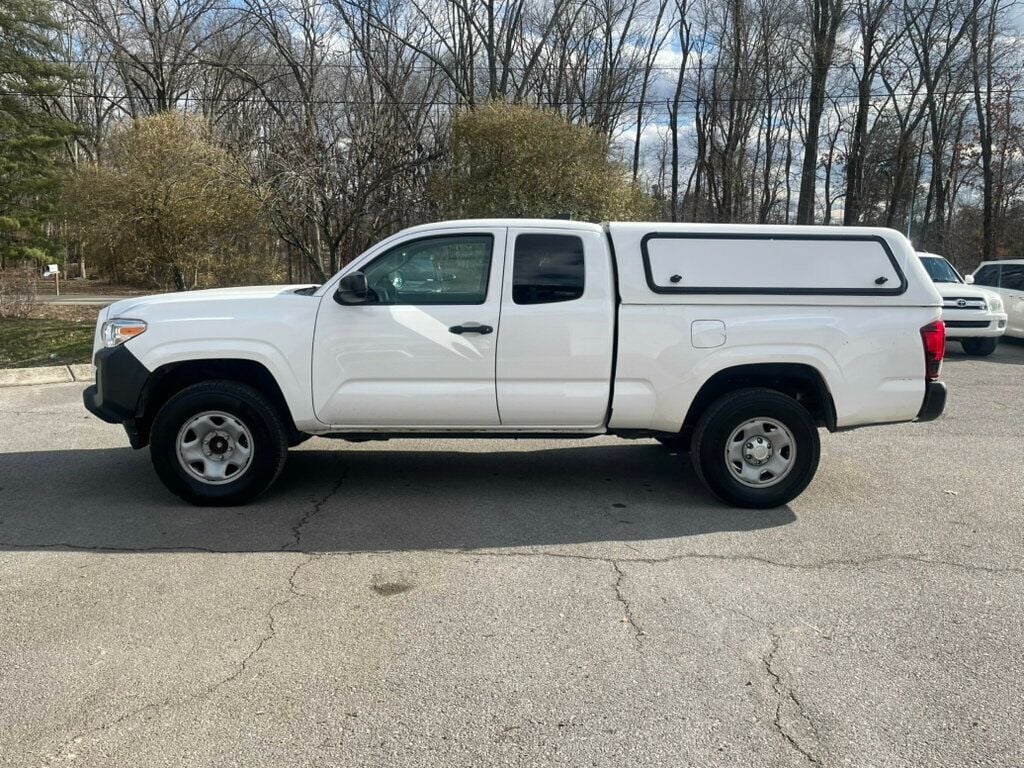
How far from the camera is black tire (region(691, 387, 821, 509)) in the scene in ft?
17.9

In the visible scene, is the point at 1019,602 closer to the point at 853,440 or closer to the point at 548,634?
the point at 548,634

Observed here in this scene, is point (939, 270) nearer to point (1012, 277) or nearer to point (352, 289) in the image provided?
point (1012, 277)

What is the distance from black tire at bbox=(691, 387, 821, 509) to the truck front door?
1426 millimetres

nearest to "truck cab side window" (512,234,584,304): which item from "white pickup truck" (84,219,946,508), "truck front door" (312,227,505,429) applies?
"white pickup truck" (84,219,946,508)

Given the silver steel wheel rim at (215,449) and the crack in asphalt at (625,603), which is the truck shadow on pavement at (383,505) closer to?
the silver steel wheel rim at (215,449)

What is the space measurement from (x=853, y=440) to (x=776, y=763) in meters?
5.45

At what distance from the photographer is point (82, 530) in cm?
508

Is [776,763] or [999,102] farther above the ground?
[999,102]

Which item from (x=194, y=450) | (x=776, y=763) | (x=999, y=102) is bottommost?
(x=776, y=763)

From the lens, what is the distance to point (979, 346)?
14.1m

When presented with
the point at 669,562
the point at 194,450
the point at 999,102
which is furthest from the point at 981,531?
the point at 999,102

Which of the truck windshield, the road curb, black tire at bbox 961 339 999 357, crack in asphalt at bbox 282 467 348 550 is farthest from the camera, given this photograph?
the truck windshield

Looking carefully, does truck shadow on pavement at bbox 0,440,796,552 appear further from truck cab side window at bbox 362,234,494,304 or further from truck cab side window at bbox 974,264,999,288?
truck cab side window at bbox 974,264,999,288

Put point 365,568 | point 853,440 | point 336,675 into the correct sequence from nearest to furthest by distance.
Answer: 1. point 336,675
2. point 365,568
3. point 853,440
